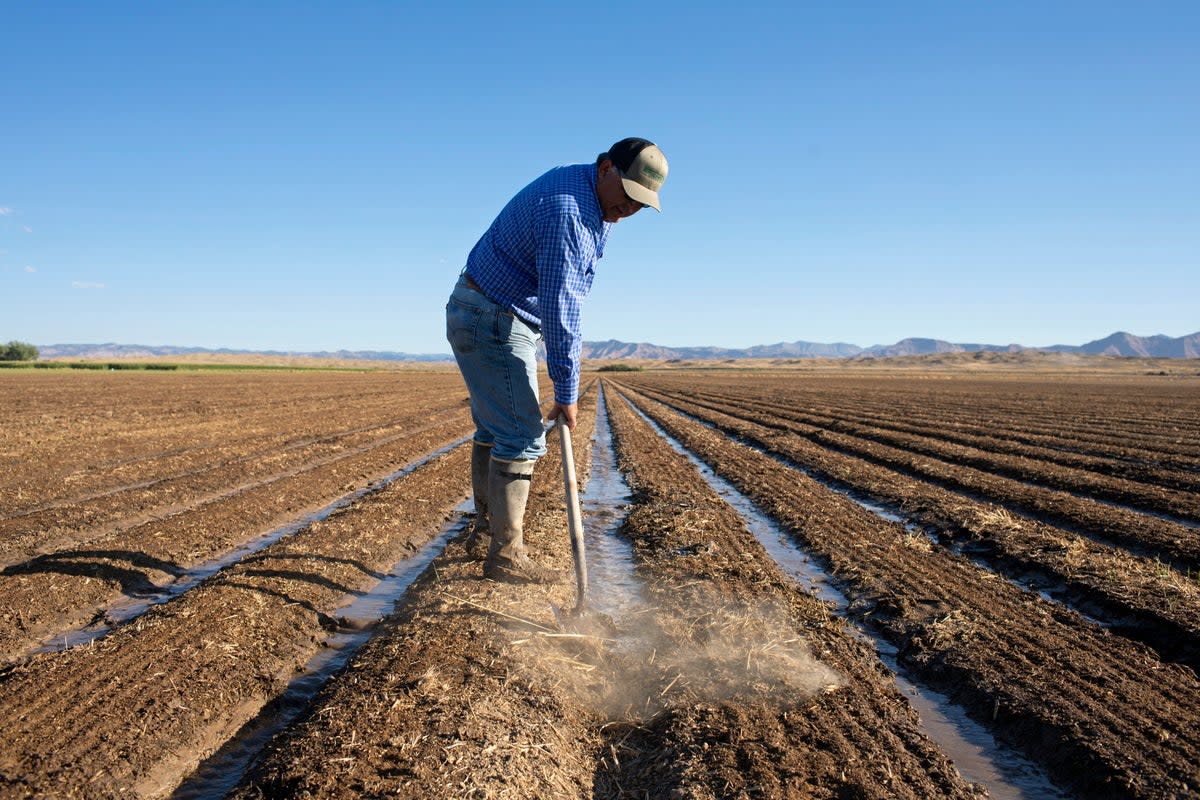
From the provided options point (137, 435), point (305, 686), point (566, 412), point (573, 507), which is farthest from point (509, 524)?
point (137, 435)

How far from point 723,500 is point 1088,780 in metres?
5.88

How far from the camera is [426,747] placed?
8.91ft

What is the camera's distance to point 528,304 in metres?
4.24

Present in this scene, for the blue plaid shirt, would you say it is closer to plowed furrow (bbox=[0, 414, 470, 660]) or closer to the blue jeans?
the blue jeans

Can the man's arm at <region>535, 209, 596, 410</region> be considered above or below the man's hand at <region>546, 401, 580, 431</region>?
above

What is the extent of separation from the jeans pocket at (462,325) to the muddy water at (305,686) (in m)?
1.66

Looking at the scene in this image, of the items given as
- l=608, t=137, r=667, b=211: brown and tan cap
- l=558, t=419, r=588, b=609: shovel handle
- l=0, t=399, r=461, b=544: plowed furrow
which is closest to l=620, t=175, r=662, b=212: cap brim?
l=608, t=137, r=667, b=211: brown and tan cap

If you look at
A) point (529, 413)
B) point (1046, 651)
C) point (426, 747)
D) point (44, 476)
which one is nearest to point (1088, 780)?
point (1046, 651)

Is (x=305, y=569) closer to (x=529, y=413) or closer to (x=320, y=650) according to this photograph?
(x=320, y=650)

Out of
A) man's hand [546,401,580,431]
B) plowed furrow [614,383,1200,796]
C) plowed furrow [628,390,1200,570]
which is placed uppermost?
man's hand [546,401,580,431]

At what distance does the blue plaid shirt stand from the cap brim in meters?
0.23

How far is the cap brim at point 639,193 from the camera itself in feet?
12.3

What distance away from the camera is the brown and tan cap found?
12.3 feet

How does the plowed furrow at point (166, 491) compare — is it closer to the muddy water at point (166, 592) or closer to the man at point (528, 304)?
the muddy water at point (166, 592)
